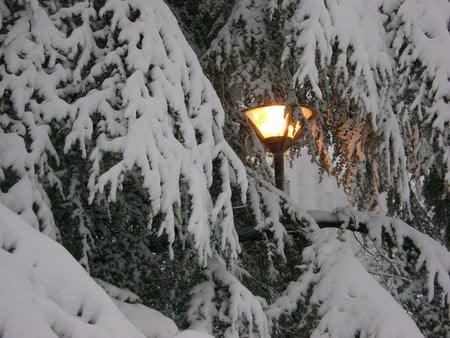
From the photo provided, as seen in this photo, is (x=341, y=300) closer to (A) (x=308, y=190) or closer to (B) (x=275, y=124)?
(B) (x=275, y=124)

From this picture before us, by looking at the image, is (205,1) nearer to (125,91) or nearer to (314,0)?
(314,0)

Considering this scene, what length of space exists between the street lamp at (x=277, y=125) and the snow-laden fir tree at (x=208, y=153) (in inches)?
10.4

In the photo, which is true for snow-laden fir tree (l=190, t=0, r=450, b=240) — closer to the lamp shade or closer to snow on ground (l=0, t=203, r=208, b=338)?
the lamp shade

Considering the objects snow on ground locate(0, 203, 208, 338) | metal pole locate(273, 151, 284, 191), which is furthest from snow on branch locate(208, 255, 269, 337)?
metal pole locate(273, 151, 284, 191)

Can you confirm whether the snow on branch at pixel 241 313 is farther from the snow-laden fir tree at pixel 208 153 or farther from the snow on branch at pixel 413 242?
the snow on branch at pixel 413 242

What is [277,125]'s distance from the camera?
4805mm

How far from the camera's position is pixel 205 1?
553 centimetres

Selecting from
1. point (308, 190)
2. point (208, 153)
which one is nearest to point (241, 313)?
point (208, 153)

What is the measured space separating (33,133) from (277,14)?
2427 millimetres

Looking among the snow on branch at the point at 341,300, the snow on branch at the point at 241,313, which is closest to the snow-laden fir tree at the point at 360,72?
the snow on branch at the point at 341,300

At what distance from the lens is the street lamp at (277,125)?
15.8 feet

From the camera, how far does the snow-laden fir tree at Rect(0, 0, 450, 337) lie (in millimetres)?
2775

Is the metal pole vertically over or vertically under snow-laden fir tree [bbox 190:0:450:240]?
under

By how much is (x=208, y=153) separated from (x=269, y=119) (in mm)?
1814
